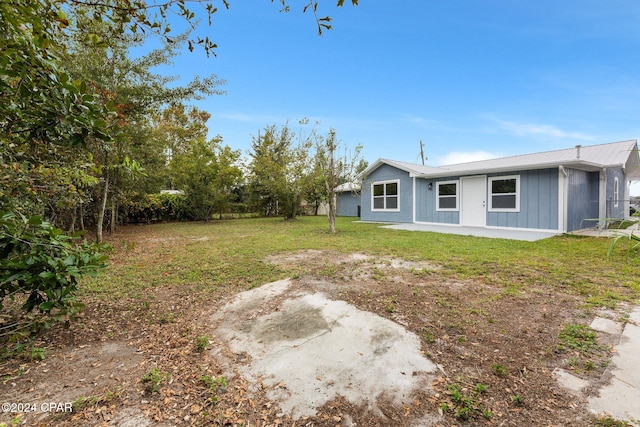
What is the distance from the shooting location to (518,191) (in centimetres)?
993

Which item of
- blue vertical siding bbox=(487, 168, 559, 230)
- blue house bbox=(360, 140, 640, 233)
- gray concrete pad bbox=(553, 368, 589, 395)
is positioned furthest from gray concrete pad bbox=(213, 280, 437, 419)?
blue vertical siding bbox=(487, 168, 559, 230)

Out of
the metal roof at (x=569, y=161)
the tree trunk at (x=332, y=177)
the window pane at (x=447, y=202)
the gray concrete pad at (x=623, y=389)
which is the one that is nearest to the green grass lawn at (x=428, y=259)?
the gray concrete pad at (x=623, y=389)

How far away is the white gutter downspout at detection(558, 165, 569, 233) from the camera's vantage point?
352 inches

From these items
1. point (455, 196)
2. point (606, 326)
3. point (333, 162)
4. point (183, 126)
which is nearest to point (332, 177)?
point (333, 162)

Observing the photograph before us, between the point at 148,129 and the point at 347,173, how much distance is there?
255 inches

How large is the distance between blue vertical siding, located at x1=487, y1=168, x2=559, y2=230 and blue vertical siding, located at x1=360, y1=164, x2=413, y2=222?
156 inches

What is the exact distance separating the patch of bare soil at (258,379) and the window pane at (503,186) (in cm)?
764

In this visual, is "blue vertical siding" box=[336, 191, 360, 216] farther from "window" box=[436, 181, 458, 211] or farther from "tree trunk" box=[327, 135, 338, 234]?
"tree trunk" box=[327, 135, 338, 234]

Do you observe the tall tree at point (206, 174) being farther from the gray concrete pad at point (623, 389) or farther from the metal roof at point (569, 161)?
the gray concrete pad at point (623, 389)

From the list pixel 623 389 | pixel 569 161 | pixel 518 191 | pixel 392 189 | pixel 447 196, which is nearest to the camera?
pixel 623 389

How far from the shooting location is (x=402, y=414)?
174 centimetres

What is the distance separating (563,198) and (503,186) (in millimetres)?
1764

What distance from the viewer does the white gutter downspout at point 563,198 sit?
8945mm

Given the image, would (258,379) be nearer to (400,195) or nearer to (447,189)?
(447,189)
